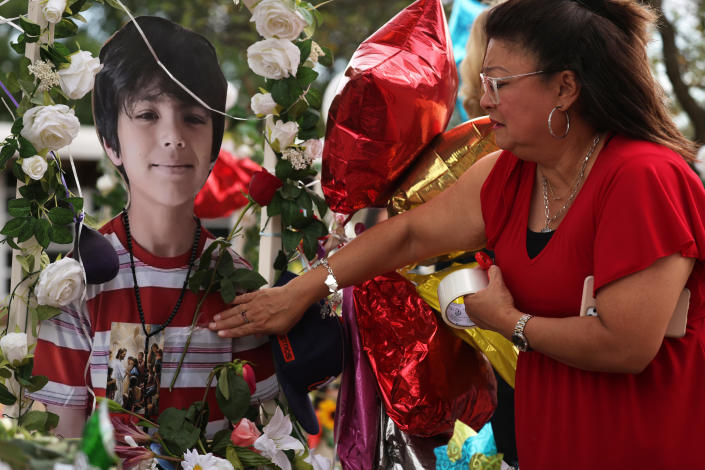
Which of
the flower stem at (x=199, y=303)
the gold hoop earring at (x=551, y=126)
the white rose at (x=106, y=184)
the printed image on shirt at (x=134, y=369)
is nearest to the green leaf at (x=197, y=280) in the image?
the flower stem at (x=199, y=303)

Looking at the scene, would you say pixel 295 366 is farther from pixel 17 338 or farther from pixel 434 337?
pixel 17 338

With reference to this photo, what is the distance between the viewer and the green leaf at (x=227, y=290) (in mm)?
1733

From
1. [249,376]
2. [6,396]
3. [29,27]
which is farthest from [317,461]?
[29,27]

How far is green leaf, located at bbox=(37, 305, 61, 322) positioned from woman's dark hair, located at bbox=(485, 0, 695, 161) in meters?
1.07

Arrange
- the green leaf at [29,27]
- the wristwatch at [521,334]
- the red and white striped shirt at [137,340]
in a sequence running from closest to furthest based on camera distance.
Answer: the wristwatch at [521,334] → the green leaf at [29,27] → the red and white striped shirt at [137,340]

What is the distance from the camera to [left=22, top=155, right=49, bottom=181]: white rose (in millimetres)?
1526

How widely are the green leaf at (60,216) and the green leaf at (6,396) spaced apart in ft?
1.14

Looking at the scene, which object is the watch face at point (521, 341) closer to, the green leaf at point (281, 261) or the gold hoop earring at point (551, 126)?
the gold hoop earring at point (551, 126)

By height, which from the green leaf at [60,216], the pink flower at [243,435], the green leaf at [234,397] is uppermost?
the green leaf at [60,216]

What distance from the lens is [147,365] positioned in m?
1.68

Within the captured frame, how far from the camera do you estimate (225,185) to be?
283 centimetres

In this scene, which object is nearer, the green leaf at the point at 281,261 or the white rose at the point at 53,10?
the white rose at the point at 53,10

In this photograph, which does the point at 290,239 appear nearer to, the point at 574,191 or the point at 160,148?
the point at 160,148

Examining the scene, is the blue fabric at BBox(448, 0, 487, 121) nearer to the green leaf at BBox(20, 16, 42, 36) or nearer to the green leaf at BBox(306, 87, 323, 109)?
the green leaf at BBox(306, 87, 323, 109)
